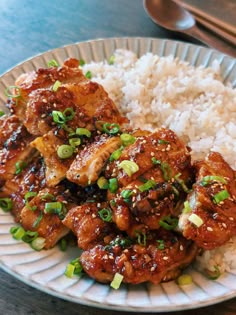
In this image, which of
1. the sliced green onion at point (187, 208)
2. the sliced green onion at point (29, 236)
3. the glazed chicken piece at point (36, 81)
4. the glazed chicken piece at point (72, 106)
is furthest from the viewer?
the glazed chicken piece at point (36, 81)

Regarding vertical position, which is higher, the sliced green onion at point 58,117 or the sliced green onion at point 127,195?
the sliced green onion at point 58,117

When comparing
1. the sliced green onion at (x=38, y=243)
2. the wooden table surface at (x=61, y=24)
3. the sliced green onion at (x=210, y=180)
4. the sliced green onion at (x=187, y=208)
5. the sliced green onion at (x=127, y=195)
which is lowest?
the sliced green onion at (x=38, y=243)

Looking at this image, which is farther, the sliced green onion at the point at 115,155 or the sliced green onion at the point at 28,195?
the sliced green onion at the point at 28,195

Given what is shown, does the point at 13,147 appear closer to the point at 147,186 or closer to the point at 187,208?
the point at 147,186

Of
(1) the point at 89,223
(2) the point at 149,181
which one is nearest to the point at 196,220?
(2) the point at 149,181

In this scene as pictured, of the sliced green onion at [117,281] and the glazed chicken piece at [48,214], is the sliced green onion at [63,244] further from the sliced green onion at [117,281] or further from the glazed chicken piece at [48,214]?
the sliced green onion at [117,281]

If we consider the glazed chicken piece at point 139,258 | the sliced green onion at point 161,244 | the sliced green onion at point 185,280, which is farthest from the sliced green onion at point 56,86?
the sliced green onion at point 185,280

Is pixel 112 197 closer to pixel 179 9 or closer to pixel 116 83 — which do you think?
pixel 116 83

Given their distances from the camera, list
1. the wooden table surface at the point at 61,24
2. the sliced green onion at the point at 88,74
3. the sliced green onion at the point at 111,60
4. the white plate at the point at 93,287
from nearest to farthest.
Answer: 1. the white plate at the point at 93,287
2. the sliced green onion at the point at 88,74
3. the sliced green onion at the point at 111,60
4. the wooden table surface at the point at 61,24

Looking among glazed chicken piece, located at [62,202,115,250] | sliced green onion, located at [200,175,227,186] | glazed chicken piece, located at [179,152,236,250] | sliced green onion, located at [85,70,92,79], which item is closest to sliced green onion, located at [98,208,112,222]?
glazed chicken piece, located at [62,202,115,250]
